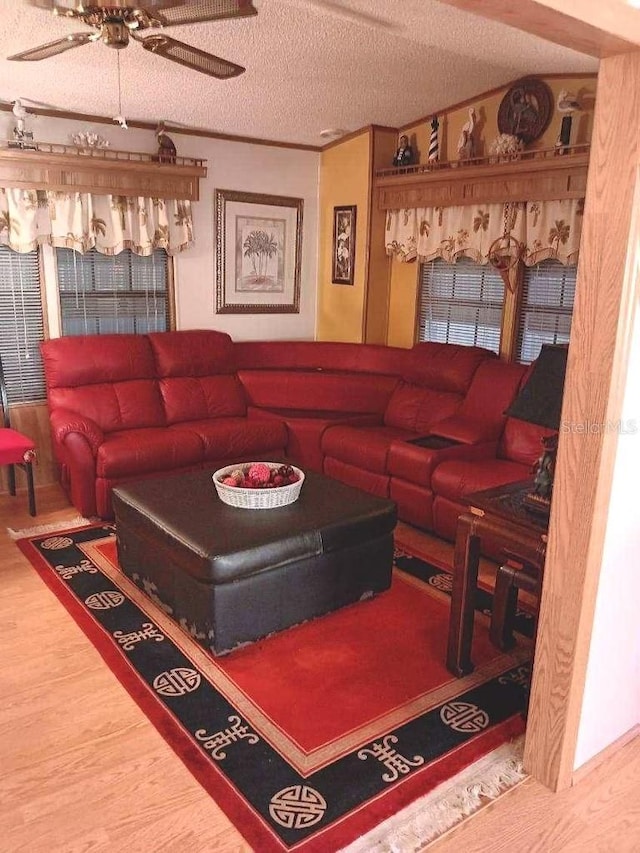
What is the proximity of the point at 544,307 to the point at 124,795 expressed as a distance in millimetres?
3574

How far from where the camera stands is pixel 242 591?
8.64 feet

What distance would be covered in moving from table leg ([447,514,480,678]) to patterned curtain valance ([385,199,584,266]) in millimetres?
2220

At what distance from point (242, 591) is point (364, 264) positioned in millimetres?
3261

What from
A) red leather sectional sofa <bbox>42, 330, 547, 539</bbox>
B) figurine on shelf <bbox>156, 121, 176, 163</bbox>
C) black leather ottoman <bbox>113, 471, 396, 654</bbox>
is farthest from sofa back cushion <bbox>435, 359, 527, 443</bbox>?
figurine on shelf <bbox>156, 121, 176, 163</bbox>

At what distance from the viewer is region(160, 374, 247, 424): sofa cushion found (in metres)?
4.66

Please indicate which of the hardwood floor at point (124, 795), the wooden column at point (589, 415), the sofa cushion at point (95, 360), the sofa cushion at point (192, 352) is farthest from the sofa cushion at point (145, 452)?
the wooden column at point (589, 415)

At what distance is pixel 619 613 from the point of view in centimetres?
204

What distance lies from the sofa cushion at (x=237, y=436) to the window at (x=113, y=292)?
925mm

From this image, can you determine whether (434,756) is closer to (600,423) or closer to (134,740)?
(134,740)

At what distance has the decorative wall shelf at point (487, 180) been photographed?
3811 millimetres

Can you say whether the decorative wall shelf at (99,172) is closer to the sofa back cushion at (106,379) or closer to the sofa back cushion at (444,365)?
the sofa back cushion at (106,379)

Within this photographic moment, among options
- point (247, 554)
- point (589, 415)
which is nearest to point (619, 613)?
point (589, 415)

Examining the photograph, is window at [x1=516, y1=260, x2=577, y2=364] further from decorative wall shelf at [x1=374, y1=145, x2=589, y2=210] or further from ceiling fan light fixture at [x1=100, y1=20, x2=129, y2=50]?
ceiling fan light fixture at [x1=100, y1=20, x2=129, y2=50]

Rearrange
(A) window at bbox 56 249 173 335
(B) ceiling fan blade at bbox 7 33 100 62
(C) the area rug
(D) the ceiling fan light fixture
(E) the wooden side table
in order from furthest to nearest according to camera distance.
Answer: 1. (A) window at bbox 56 249 173 335
2. (B) ceiling fan blade at bbox 7 33 100 62
3. (D) the ceiling fan light fixture
4. (E) the wooden side table
5. (C) the area rug
